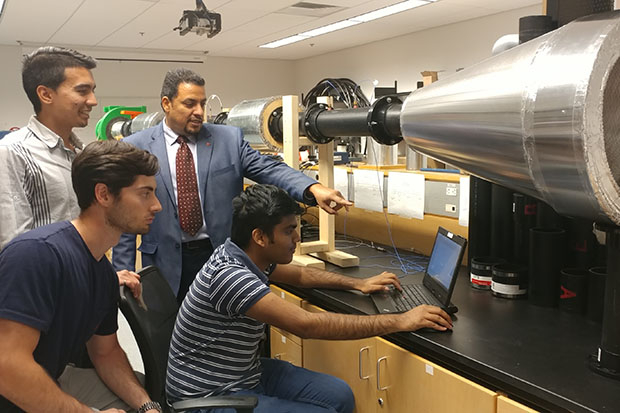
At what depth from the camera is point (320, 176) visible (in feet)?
7.73

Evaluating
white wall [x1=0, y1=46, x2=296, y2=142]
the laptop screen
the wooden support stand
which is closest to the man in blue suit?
the wooden support stand

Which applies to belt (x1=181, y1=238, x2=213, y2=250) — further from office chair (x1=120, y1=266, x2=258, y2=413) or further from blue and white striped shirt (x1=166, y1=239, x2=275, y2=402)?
blue and white striped shirt (x1=166, y1=239, x2=275, y2=402)

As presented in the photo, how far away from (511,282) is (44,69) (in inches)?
65.7

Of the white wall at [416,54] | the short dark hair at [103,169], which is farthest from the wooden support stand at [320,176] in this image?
the white wall at [416,54]

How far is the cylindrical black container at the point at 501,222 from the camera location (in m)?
1.84

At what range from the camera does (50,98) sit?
1760 millimetres

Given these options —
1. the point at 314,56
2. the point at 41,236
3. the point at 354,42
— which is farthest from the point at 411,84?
the point at 41,236

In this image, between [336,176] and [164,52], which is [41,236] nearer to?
[336,176]

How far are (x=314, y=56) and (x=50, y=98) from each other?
8843mm

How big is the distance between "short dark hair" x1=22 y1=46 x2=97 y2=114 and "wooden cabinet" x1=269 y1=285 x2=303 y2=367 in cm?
107

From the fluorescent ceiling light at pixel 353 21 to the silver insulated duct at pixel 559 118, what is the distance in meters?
5.39

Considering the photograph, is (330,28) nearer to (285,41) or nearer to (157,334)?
(285,41)

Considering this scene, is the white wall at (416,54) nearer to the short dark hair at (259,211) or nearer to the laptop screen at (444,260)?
the laptop screen at (444,260)

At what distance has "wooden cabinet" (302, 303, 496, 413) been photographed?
1.29 meters
